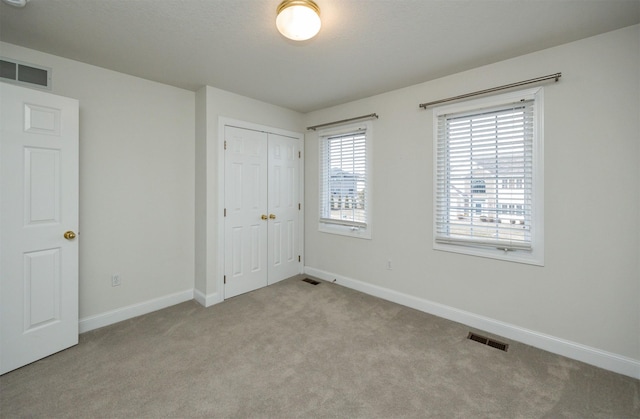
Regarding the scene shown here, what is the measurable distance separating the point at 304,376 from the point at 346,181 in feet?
8.12

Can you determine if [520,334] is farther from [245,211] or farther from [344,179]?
[245,211]

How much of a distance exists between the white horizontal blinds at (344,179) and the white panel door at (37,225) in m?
2.79

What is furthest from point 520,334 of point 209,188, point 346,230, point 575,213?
point 209,188

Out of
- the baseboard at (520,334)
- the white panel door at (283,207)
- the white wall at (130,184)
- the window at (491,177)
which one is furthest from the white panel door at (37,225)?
the window at (491,177)

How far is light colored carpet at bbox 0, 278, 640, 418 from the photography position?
170cm

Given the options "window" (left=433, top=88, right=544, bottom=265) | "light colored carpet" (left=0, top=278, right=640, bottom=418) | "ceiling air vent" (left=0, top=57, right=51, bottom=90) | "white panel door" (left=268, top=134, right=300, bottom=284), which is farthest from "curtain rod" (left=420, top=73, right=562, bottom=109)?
"ceiling air vent" (left=0, top=57, right=51, bottom=90)

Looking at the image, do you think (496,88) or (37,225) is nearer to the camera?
(37,225)

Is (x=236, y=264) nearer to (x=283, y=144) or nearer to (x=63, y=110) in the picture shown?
(x=283, y=144)

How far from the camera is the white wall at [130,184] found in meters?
2.60

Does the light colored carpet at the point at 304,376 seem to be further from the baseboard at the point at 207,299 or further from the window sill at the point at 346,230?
the window sill at the point at 346,230

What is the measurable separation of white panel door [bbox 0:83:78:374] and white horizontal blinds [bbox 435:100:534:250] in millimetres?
3452

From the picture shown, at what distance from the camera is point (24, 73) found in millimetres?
2219

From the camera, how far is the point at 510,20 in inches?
75.8

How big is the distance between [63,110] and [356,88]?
9.10 feet
